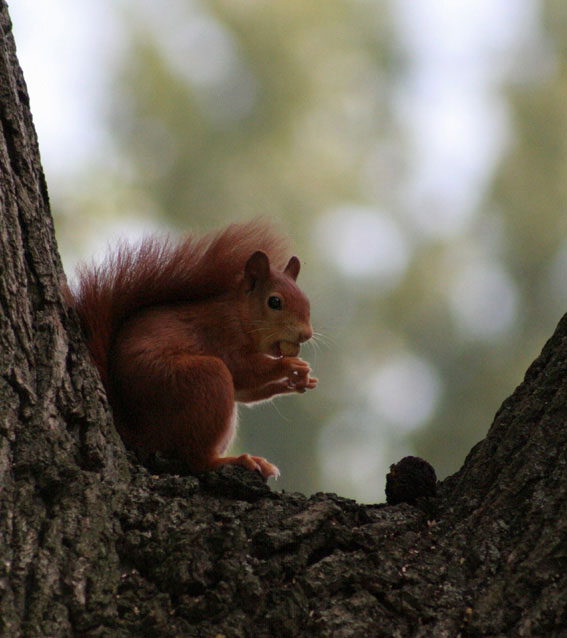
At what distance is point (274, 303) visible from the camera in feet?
7.28

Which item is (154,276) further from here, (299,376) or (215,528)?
(215,528)

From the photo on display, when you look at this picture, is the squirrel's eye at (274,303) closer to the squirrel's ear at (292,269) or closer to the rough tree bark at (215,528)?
the squirrel's ear at (292,269)

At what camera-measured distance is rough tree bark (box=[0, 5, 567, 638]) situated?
1.16 meters

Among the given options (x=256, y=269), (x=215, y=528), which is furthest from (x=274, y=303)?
(x=215, y=528)

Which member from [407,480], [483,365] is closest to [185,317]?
[407,480]

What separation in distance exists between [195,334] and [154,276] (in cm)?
16

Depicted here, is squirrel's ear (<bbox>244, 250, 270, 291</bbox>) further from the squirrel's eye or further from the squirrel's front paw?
the squirrel's front paw

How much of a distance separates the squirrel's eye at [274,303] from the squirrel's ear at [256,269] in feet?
0.19

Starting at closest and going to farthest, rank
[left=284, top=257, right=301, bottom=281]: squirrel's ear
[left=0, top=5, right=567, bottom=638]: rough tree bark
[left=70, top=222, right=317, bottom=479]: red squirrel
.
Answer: [left=0, top=5, right=567, bottom=638]: rough tree bark < [left=70, top=222, right=317, bottom=479]: red squirrel < [left=284, top=257, right=301, bottom=281]: squirrel's ear

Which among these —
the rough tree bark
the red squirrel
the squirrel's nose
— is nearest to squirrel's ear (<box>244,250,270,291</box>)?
the red squirrel

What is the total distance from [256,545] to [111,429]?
1.14ft

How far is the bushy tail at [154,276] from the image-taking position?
5.96ft

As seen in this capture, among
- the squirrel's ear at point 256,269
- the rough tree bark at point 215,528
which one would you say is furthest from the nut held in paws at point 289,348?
the rough tree bark at point 215,528

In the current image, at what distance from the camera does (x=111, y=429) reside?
4.91 feet
